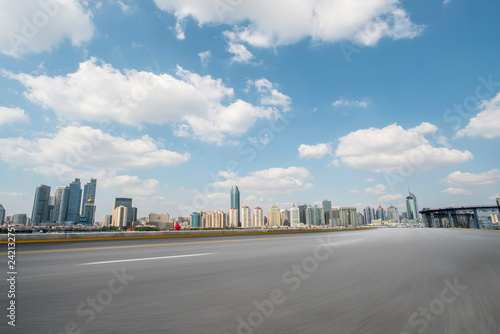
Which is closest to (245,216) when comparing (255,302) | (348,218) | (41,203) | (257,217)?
(257,217)

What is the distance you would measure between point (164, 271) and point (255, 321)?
7.41ft

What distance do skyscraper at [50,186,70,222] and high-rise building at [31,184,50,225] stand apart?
16.2 meters

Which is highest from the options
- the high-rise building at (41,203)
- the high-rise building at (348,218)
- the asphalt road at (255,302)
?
the high-rise building at (41,203)

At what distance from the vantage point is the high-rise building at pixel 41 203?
10894 centimetres

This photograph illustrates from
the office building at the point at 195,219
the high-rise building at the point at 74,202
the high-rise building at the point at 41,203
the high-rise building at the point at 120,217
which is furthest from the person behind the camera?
the office building at the point at 195,219

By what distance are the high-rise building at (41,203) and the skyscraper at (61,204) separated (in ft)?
53.3

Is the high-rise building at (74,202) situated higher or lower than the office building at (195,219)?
higher

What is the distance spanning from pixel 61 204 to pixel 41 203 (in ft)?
129

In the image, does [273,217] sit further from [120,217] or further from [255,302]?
[255,302]

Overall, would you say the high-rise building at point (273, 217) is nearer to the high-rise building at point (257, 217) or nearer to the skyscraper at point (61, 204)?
the high-rise building at point (257, 217)

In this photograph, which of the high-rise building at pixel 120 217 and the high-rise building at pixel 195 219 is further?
the high-rise building at pixel 195 219

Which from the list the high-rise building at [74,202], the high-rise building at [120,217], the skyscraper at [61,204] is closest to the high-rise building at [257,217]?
the high-rise building at [120,217]

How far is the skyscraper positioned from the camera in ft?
438

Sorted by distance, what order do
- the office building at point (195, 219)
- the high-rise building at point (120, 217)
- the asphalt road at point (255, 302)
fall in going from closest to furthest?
the asphalt road at point (255, 302)
the high-rise building at point (120, 217)
the office building at point (195, 219)
